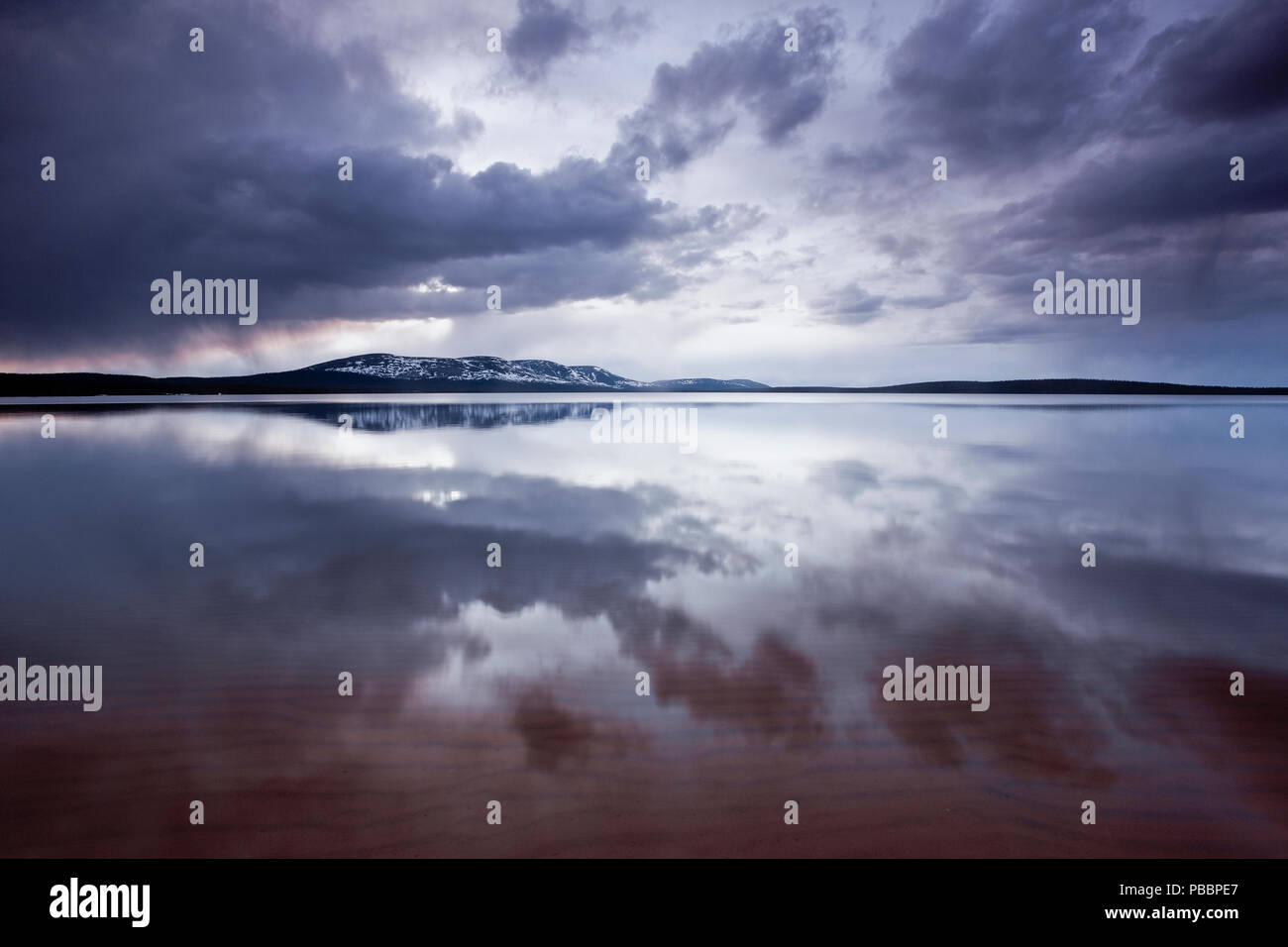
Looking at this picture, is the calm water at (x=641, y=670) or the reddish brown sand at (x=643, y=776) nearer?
the reddish brown sand at (x=643, y=776)

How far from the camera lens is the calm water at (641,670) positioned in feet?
12.5

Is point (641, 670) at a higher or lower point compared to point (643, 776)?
higher

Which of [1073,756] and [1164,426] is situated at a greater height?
[1164,426]

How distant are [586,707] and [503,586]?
129 inches

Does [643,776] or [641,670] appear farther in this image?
[641,670]

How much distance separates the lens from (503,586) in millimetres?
7855

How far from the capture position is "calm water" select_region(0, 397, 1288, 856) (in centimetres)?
380

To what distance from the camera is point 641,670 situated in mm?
5609

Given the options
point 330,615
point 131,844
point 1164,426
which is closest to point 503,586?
point 330,615

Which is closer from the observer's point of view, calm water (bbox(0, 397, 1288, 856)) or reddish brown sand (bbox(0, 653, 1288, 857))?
reddish brown sand (bbox(0, 653, 1288, 857))

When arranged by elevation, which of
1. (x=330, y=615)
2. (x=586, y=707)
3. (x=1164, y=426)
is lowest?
(x=586, y=707)

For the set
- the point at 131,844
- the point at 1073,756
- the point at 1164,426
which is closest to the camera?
the point at 131,844
